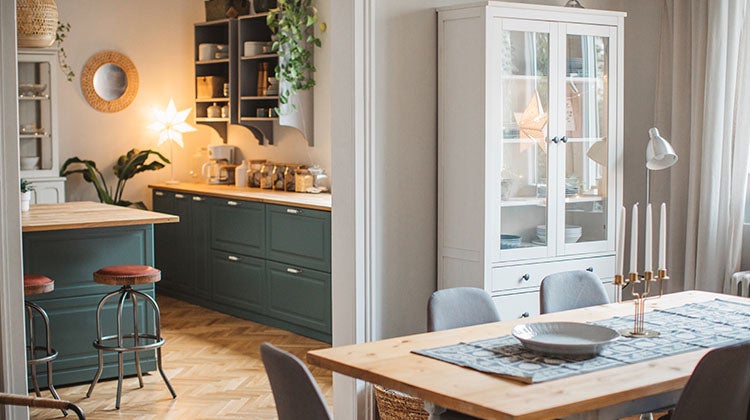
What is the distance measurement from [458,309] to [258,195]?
11.7 feet

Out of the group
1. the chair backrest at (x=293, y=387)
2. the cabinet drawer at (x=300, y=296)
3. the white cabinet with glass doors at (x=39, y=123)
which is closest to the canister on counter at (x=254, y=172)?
the cabinet drawer at (x=300, y=296)

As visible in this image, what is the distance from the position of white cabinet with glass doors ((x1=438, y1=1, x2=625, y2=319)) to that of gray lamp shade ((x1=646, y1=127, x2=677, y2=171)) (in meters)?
0.56

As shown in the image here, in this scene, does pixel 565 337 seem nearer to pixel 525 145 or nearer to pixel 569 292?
pixel 569 292

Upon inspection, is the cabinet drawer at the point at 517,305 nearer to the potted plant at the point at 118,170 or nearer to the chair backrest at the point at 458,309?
the chair backrest at the point at 458,309

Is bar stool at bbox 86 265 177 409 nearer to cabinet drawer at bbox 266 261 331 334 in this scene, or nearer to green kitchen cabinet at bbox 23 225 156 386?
green kitchen cabinet at bbox 23 225 156 386

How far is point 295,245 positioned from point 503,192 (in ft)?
7.66

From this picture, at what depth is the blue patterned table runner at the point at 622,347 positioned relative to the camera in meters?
2.73

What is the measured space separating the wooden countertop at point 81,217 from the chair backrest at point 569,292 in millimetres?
2405

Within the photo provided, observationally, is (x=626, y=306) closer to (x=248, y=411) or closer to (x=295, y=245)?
(x=248, y=411)

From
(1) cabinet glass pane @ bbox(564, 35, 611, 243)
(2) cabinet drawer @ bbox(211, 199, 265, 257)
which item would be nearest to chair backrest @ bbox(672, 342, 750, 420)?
(1) cabinet glass pane @ bbox(564, 35, 611, 243)

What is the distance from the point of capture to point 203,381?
5.46 m

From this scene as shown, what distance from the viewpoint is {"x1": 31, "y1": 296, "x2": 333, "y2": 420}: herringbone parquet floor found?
489 centimetres

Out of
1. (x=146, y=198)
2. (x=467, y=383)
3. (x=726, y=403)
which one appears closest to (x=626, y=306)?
(x=726, y=403)

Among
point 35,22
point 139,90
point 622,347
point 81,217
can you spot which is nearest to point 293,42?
point 35,22
